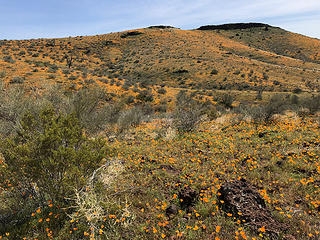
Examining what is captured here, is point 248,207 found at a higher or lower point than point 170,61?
lower

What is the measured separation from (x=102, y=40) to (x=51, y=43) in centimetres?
1684

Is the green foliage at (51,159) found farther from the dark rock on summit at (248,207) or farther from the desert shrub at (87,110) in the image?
the desert shrub at (87,110)

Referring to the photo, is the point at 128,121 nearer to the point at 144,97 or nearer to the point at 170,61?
the point at 144,97

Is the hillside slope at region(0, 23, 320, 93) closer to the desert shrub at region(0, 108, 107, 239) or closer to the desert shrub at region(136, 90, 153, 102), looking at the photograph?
the desert shrub at region(136, 90, 153, 102)

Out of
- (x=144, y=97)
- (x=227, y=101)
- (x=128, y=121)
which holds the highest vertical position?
(x=144, y=97)

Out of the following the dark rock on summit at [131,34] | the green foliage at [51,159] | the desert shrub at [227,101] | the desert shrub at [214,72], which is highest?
the dark rock on summit at [131,34]

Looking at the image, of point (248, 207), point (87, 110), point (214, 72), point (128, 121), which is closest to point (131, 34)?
point (214, 72)

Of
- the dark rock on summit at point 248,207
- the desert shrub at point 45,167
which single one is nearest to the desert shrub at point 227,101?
the dark rock on summit at point 248,207

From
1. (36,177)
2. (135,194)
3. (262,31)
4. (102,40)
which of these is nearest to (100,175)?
(135,194)

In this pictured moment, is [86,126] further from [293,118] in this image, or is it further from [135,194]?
[293,118]

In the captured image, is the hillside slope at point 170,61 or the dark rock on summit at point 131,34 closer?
the hillside slope at point 170,61

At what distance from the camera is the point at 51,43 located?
55906 millimetres

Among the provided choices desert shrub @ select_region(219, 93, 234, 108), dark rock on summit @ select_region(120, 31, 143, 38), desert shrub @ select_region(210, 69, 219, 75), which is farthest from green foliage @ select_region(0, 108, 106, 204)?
dark rock on summit @ select_region(120, 31, 143, 38)

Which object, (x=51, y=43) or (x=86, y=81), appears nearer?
(x=86, y=81)
